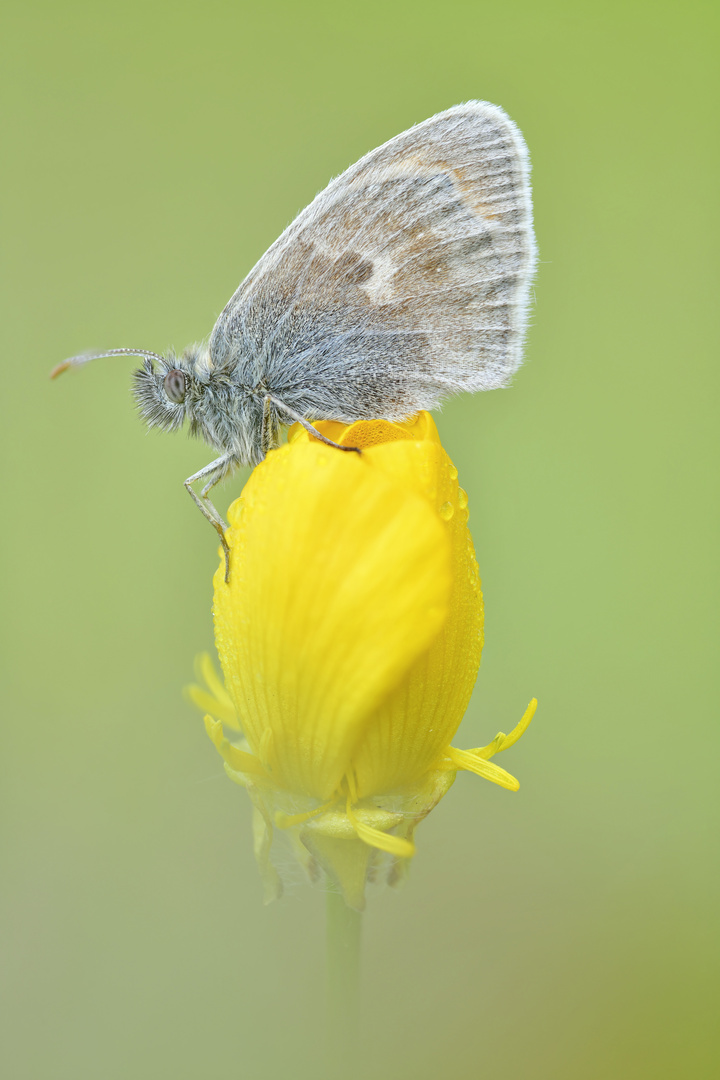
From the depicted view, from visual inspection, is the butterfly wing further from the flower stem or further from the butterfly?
the flower stem

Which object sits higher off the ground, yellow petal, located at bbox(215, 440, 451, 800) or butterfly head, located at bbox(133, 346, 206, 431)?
butterfly head, located at bbox(133, 346, 206, 431)

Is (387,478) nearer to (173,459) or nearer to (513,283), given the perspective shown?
(513,283)

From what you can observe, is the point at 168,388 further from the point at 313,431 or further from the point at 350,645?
the point at 350,645

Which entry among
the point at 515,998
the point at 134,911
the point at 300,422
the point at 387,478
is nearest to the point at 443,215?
the point at 300,422

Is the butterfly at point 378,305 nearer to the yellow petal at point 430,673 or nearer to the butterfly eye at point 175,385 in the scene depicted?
the butterfly eye at point 175,385

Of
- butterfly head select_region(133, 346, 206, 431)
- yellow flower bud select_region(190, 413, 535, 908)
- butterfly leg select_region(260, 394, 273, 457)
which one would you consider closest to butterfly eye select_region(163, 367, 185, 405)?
butterfly head select_region(133, 346, 206, 431)

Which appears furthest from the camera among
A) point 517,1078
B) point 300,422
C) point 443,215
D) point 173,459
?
point 173,459
